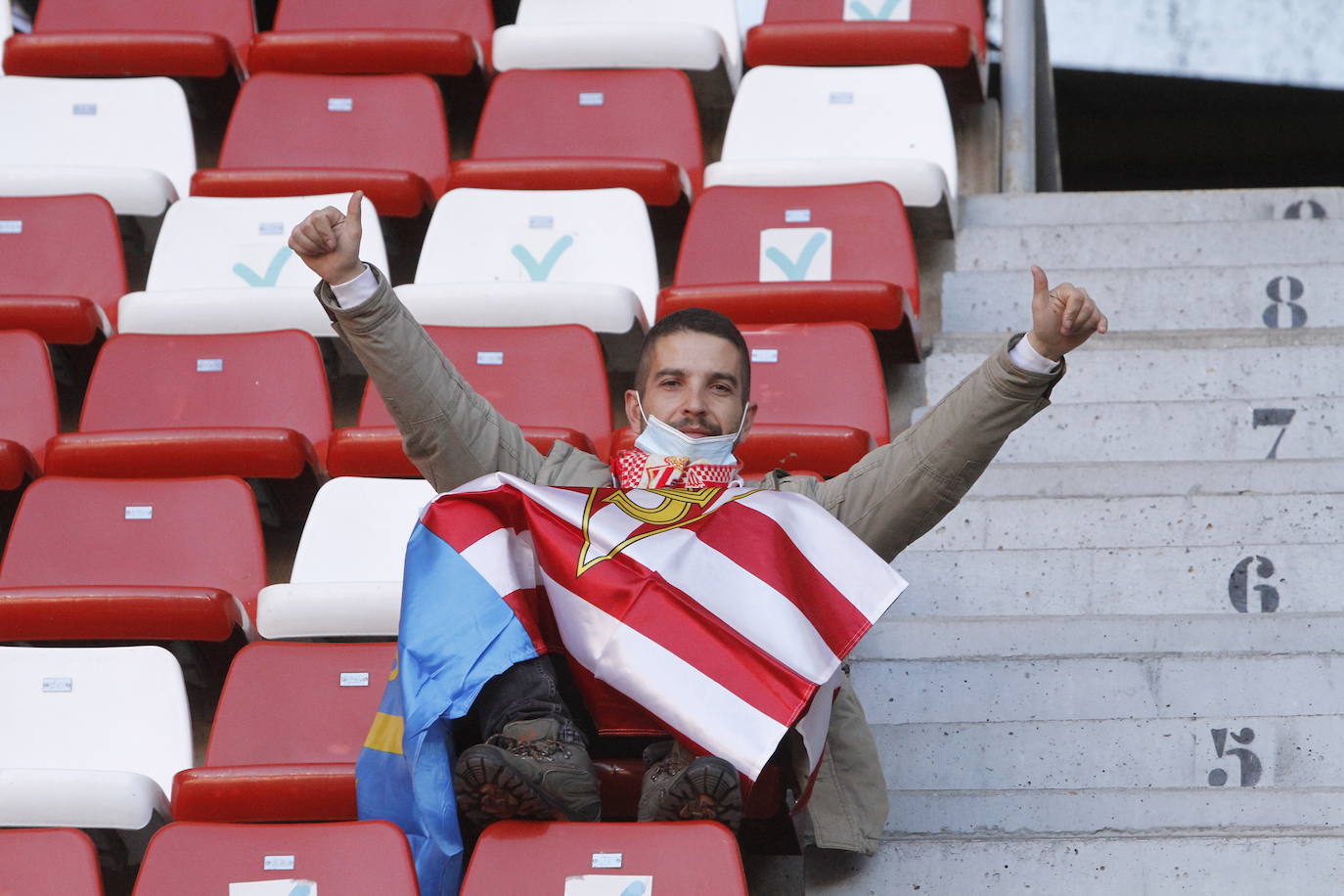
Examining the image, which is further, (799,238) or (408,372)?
(799,238)

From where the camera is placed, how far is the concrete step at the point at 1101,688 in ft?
7.52

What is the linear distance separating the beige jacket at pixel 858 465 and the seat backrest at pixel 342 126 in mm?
1492

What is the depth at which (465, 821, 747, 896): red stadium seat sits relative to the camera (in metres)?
1.76

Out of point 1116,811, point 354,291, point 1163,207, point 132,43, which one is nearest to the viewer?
point 354,291

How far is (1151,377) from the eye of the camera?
2.97 metres

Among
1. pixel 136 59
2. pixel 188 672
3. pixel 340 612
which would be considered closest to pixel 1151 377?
pixel 340 612

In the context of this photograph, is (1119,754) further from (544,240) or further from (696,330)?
(544,240)

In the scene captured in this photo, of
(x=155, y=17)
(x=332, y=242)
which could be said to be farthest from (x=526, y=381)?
(x=155, y=17)

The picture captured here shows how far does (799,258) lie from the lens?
3145 millimetres

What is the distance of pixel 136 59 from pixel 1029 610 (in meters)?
2.22

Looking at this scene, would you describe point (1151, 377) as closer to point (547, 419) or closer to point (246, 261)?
point (547, 419)

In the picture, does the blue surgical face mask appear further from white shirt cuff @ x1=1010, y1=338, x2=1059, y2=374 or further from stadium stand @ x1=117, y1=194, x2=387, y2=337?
stadium stand @ x1=117, y1=194, x2=387, y2=337

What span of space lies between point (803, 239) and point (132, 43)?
1514mm

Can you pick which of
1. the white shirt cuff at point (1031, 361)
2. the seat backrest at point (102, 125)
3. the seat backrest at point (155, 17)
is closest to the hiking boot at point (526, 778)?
the white shirt cuff at point (1031, 361)
